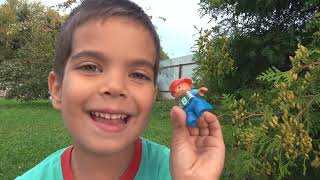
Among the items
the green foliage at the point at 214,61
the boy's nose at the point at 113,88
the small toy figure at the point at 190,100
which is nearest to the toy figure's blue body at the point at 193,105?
the small toy figure at the point at 190,100

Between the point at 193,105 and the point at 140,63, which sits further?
the point at 140,63

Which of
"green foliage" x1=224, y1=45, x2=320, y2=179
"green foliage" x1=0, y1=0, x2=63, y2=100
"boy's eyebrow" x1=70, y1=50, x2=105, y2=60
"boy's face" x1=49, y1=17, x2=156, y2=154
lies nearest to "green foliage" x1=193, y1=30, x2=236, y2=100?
"green foliage" x1=224, y1=45, x2=320, y2=179

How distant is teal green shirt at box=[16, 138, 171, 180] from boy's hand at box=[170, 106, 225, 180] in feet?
0.89

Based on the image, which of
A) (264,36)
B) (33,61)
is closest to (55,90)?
(264,36)

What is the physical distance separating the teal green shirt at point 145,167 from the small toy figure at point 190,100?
43 centimetres

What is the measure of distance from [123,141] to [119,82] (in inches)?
7.7

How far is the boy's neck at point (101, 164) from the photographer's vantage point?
1742 millimetres

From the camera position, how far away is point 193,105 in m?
1.38

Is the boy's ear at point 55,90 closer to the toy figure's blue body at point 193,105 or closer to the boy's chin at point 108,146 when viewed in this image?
the boy's chin at point 108,146

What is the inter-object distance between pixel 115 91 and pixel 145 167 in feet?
1.49

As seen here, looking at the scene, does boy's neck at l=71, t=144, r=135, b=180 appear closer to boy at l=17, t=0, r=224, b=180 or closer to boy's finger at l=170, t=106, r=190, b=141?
boy at l=17, t=0, r=224, b=180

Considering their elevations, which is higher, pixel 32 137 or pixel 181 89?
pixel 181 89

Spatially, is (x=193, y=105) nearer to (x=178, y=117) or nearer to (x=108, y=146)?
(x=178, y=117)

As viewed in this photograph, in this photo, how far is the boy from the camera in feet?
4.95
